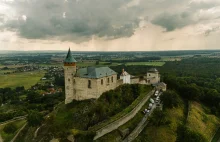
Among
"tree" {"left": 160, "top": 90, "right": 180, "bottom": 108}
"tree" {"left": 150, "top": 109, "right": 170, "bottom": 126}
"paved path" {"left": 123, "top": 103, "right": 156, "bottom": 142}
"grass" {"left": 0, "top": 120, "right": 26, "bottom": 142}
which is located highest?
"tree" {"left": 160, "top": 90, "right": 180, "bottom": 108}

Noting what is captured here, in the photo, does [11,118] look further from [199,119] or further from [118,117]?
[199,119]

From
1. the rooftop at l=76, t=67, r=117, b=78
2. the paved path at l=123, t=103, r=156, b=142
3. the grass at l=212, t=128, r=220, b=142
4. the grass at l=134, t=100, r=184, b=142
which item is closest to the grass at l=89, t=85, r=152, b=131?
the paved path at l=123, t=103, r=156, b=142

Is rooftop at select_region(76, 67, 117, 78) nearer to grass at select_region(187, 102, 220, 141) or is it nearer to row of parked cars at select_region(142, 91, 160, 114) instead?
row of parked cars at select_region(142, 91, 160, 114)

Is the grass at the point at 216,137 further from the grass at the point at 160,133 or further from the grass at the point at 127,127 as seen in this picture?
the grass at the point at 127,127

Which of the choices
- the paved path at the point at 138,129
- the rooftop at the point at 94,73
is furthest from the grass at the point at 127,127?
the rooftop at the point at 94,73

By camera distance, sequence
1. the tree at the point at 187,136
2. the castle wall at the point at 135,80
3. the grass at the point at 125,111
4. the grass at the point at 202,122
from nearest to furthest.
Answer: the grass at the point at 125,111
the tree at the point at 187,136
the grass at the point at 202,122
the castle wall at the point at 135,80

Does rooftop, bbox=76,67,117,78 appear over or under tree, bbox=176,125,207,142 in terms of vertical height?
over

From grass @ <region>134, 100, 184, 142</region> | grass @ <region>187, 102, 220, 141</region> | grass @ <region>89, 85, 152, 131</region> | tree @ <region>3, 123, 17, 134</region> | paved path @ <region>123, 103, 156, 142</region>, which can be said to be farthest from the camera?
tree @ <region>3, 123, 17, 134</region>

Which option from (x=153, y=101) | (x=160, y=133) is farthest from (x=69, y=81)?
(x=160, y=133)
